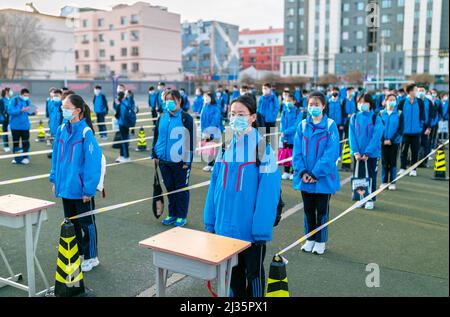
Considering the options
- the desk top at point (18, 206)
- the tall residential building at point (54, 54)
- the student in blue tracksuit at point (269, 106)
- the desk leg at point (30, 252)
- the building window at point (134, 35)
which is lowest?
the desk leg at point (30, 252)

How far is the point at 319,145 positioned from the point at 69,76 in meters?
53.5

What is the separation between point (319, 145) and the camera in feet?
18.8

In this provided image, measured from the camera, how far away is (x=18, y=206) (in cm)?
448

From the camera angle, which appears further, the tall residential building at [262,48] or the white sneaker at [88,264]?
the tall residential building at [262,48]

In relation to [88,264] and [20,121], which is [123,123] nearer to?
[20,121]

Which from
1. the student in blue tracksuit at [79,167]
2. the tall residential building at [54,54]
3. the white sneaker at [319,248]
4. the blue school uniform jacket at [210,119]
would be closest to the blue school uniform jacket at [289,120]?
the blue school uniform jacket at [210,119]

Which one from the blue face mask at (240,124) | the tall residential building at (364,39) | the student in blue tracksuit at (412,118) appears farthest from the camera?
the tall residential building at (364,39)

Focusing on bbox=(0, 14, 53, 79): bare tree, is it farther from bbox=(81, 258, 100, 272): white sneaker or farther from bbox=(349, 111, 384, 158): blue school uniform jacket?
bbox=(81, 258, 100, 272): white sneaker

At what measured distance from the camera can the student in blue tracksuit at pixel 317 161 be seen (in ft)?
18.5

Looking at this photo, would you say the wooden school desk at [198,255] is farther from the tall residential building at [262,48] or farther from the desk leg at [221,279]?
the tall residential building at [262,48]

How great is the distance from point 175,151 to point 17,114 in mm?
7265

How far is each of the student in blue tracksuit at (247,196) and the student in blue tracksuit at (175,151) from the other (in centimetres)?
320

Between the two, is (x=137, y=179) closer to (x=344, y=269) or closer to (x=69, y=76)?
(x=344, y=269)
